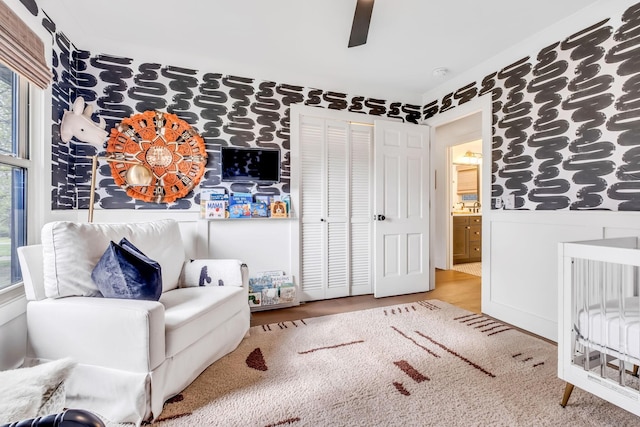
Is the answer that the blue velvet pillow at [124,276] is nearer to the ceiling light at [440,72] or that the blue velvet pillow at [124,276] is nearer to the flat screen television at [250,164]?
the flat screen television at [250,164]

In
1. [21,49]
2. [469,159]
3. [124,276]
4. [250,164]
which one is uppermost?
[469,159]

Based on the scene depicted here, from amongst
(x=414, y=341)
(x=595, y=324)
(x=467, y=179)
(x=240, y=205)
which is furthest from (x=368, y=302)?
(x=467, y=179)

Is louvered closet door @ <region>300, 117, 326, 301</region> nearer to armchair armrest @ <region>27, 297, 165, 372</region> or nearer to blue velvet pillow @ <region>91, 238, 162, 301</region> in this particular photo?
blue velvet pillow @ <region>91, 238, 162, 301</region>

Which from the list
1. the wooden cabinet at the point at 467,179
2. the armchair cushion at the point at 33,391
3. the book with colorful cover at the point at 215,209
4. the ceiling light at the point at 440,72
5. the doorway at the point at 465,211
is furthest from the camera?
the wooden cabinet at the point at 467,179

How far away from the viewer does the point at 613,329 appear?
4.29ft

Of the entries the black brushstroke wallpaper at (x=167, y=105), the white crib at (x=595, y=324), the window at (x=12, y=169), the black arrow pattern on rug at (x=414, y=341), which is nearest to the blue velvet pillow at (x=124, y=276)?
the window at (x=12, y=169)

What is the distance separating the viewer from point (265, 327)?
8.21 ft

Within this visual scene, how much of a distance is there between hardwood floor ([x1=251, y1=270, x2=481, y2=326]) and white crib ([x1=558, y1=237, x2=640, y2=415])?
A: 1.45 metres

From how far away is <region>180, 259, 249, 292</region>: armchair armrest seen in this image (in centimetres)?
219

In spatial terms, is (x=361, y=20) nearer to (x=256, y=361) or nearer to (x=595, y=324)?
(x=595, y=324)

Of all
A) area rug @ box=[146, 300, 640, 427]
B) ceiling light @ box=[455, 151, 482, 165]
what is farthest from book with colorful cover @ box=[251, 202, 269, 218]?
ceiling light @ box=[455, 151, 482, 165]

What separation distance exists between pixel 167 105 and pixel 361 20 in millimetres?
1973

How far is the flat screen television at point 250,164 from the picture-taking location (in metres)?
2.90

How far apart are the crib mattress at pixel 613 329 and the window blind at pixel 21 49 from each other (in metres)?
3.19
